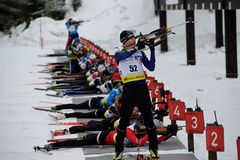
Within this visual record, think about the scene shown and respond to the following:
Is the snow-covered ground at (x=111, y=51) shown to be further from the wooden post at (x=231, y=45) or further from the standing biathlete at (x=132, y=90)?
the standing biathlete at (x=132, y=90)

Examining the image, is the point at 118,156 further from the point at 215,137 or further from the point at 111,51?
the point at 111,51

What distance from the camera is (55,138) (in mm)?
13000

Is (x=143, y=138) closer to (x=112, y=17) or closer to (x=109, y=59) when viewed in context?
(x=109, y=59)

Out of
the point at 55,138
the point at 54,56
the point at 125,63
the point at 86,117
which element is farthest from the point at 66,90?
the point at 54,56

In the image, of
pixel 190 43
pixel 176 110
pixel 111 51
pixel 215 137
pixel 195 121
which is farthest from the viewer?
pixel 111 51

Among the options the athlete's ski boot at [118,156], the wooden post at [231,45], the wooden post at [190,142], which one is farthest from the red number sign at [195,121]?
the wooden post at [231,45]

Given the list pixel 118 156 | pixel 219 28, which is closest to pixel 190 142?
pixel 118 156

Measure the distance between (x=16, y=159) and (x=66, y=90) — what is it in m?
8.78

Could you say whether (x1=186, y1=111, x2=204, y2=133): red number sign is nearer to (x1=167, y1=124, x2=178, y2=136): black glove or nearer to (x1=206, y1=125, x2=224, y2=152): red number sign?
(x1=167, y1=124, x2=178, y2=136): black glove

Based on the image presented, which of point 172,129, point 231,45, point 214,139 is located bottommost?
point 172,129

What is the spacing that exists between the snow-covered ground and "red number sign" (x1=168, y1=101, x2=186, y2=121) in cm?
51

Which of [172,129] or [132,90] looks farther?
[172,129]

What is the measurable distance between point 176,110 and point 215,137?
2683 millimetres

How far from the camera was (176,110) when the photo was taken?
12234mm
